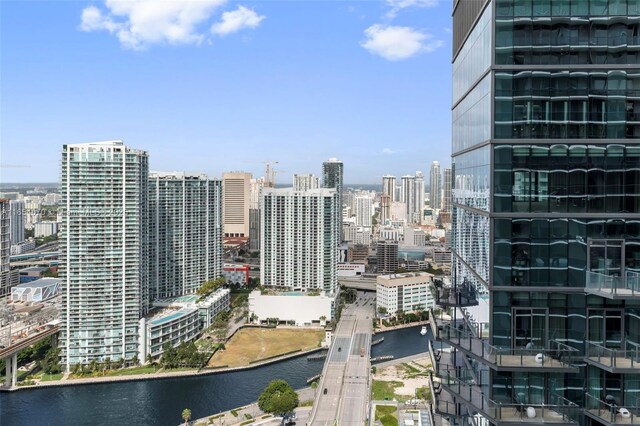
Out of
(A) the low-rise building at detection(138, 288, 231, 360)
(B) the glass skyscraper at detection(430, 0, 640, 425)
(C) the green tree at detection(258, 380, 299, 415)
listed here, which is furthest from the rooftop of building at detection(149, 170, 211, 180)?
(B) the glass skyscraper at detection(430, 0, 640, 425)

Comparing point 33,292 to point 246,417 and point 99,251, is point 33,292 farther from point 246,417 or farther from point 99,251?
point 246,417

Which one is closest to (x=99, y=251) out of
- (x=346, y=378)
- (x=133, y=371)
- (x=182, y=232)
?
→ (x=133, y=371)

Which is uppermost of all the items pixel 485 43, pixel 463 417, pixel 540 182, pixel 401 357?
→ pixel 485 43

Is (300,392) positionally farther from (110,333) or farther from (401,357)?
(110,333)

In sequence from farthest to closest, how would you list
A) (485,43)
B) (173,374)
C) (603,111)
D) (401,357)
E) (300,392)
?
1. (401,357)
2. (173,374)
3. (300,392)
4. (485,43)
5. (603,111)

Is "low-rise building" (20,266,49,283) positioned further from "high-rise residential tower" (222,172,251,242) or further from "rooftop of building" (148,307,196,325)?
"high-rise residential tower" (222,172,251,242)

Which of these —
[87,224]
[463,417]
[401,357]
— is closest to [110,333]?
[87,224]
